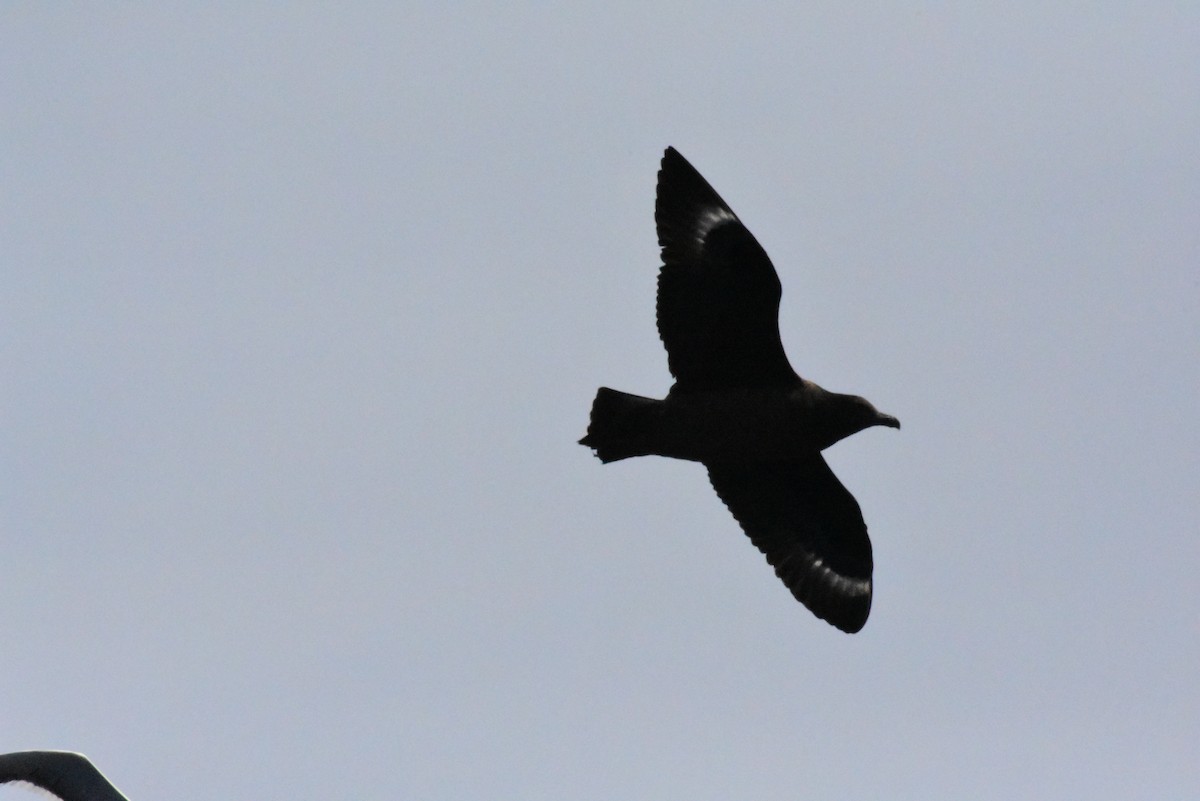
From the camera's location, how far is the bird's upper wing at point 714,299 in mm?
9359

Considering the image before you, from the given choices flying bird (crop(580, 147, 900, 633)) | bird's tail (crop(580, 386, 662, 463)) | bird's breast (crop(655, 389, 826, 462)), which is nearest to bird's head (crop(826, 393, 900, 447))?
flying bird (crop(580, 147, 900, 633))

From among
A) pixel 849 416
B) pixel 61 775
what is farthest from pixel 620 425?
pixel 61 775

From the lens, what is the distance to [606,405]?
369 inches

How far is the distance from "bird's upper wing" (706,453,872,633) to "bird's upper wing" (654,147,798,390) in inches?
33.5

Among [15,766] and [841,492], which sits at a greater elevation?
[841,492]

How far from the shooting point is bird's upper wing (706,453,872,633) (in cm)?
1016

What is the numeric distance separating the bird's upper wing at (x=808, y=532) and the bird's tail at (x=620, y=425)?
0.89m

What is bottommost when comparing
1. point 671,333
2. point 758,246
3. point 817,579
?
point 817,579

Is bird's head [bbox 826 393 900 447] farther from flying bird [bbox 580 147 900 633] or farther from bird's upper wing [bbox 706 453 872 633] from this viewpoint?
bird's upper wing [bbox 706 453 872 633]

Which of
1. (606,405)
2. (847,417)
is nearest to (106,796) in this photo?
(606,405)

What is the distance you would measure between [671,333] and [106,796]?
13.4ft

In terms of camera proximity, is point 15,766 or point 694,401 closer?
point 15,766

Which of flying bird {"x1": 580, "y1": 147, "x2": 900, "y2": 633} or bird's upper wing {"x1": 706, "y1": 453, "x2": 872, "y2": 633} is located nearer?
flying bird {"x1": 580, "y1": 147, "x2": 900, "y2": 633}

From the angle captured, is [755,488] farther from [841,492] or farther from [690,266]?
[690,266]
